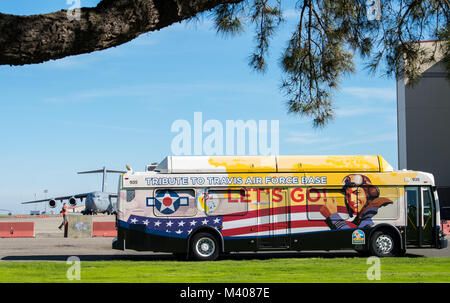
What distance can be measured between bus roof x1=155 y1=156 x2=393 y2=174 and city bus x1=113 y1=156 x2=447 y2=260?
0.03m

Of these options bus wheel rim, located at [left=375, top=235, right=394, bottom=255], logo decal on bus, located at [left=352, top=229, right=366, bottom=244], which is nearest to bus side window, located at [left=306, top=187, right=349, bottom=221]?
logo decal on bus, located at [left=352, top=229, right=366, bottom=244]

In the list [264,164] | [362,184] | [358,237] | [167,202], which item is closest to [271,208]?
[264,164]

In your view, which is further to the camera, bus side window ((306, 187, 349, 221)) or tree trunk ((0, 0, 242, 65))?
bus side window ((306, 187, 349, 221))

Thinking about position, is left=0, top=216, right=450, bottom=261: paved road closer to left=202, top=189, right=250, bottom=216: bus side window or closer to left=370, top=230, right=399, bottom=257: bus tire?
left=370, top=230, right=399, bottom=257: bus tire

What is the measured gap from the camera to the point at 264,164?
54.3 feet

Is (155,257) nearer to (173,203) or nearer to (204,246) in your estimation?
(204,246)

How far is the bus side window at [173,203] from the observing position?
16.2 metres

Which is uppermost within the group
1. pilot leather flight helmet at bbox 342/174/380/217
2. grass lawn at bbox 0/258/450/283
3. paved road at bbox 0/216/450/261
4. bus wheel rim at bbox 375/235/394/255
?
pilot leather flight helmet at bbox 342/174/380/217

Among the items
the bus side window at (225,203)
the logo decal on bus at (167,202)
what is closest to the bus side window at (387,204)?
the bus side window at (225,203)

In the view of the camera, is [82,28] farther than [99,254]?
No

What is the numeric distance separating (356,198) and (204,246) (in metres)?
4.70

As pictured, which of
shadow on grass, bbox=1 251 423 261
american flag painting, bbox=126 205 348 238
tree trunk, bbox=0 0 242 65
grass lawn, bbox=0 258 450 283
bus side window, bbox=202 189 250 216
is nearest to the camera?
tree trunk, bbox=0 0 242 65

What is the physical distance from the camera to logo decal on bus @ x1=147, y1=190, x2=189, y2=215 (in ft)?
53.2

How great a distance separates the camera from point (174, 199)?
53.4 feet
